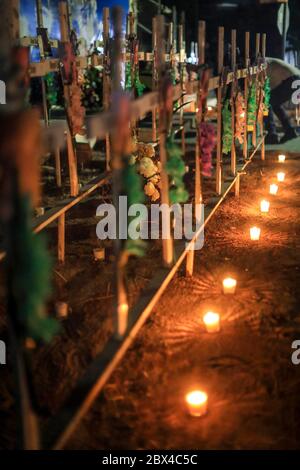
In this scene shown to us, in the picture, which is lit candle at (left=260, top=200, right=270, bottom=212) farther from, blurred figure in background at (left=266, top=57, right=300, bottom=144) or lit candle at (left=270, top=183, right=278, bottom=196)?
blurred figure in background at (left=266, top=57, right=300, bottom=144)

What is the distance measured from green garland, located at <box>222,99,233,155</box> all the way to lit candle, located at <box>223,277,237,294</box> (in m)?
2.94

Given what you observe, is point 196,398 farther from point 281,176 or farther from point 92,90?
point 92,90

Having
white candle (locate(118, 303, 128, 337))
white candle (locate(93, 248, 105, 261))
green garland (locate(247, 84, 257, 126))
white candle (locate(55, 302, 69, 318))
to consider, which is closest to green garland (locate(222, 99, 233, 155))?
green garland (locate(247, 84, 257, 126))

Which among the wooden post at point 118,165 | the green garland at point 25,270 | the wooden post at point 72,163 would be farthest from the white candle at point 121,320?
the wooden post at point 72,163

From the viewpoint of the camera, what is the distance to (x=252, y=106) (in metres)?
9.95

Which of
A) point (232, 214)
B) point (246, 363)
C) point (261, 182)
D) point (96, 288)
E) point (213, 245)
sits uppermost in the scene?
point (261, 182)

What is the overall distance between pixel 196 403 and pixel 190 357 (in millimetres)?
765

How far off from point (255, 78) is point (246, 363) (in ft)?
24.1

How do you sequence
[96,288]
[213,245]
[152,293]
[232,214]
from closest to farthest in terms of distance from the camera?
1. [152,293]
2. [96,288]
3. [213,245]
4. [232,214]

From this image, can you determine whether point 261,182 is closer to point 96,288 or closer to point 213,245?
point 213,245

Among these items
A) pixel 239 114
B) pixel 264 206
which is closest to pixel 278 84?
pixel 239 114

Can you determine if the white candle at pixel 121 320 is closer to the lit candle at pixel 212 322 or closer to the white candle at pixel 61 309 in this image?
the lit candle at pixel 212 322

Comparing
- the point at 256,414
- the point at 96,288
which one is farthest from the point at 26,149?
the point at 96,288
